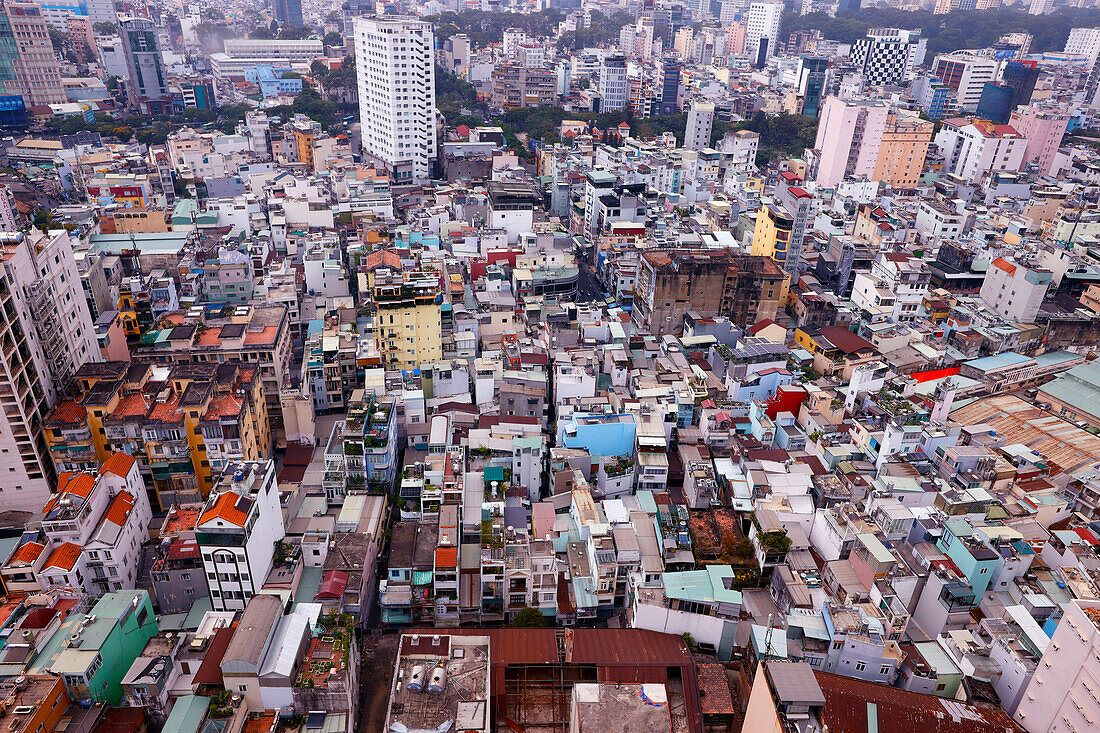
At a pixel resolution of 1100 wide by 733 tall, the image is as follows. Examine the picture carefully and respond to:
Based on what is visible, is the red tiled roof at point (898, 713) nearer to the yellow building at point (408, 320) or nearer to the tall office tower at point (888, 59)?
the yellow building at point (408, 320)

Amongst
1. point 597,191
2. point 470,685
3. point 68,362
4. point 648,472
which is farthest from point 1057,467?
point 68,362

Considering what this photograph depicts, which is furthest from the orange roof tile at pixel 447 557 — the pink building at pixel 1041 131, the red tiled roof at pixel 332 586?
the pink building at pixel 1041 131

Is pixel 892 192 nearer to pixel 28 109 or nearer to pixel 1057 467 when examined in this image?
pixel 1057 467

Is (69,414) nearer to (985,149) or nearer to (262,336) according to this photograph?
(262,336)

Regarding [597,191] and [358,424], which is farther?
[597,191]

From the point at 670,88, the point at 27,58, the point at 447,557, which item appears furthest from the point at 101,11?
the point at 447,557

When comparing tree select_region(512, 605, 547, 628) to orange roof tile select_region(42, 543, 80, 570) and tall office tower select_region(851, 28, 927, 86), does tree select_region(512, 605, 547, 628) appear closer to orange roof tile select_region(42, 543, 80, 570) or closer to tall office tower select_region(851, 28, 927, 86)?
orange roof tile select_region(42, 543, 80, 570)
